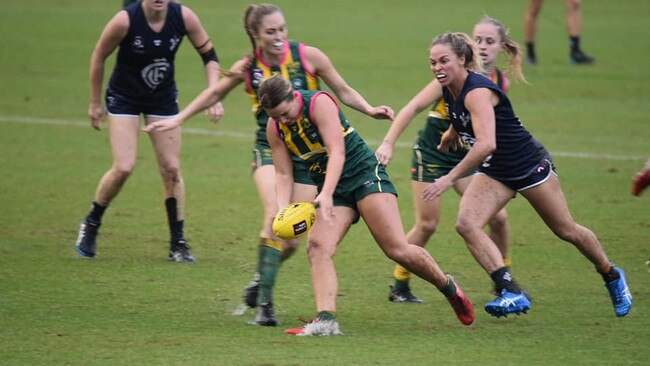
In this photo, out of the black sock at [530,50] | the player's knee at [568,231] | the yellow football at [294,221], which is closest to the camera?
the yellow football at [294,221]

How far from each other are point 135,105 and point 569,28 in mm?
11069

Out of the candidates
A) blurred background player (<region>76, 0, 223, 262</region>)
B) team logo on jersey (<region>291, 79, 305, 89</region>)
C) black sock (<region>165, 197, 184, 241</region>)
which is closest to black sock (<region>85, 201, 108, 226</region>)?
blurred background player (<region>76, 0, 223, 262</region>)

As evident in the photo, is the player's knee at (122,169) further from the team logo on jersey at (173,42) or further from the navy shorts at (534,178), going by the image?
the navy shorts at (534,178)

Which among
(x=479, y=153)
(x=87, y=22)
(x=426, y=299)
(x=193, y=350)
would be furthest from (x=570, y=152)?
(x=87, y=22)

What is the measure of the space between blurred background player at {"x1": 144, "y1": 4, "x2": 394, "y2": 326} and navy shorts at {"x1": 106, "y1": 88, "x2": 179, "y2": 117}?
134cm

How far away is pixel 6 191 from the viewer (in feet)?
40.1

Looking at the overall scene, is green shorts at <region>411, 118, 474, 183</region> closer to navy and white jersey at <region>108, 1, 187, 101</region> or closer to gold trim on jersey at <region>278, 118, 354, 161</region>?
gold trim on jersey at <region>278, 118, 354, 161</region>

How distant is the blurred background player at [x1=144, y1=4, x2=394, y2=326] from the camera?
25.5ft

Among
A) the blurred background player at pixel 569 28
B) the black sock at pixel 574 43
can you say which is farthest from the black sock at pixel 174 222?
the black sock at pixel 574 43

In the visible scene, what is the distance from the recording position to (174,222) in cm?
966

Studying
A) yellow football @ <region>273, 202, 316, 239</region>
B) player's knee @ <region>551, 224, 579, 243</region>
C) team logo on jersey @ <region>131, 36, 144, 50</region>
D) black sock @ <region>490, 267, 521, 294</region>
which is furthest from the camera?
team logo on jersey @ <region>131, 36, 144, 50</region>

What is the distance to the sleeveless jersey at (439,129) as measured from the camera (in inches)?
338

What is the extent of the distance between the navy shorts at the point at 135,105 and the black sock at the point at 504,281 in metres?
3.34

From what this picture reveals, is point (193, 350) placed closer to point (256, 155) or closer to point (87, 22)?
point (256, 155)
